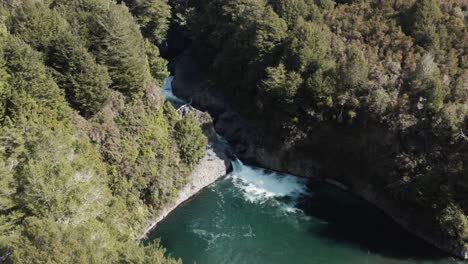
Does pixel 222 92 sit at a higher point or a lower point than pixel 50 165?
higher

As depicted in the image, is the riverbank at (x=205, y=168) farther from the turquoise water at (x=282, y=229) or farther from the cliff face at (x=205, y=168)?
the turquoise water at (x=282, y=229)

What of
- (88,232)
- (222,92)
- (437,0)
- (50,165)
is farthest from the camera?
(222,92)

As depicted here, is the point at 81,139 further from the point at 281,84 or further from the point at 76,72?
the point at 281,84

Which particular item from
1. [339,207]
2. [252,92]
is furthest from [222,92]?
[339,207]

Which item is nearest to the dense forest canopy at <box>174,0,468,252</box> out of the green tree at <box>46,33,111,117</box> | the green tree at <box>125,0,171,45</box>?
the green tree at <box>125,0,171,45</box>

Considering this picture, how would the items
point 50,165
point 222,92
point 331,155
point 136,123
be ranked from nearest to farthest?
point 50,165, point 136,123, point 331,155, point 222,92

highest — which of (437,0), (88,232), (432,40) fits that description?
(437,0)

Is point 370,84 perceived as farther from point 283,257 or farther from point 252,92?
point 283,257
